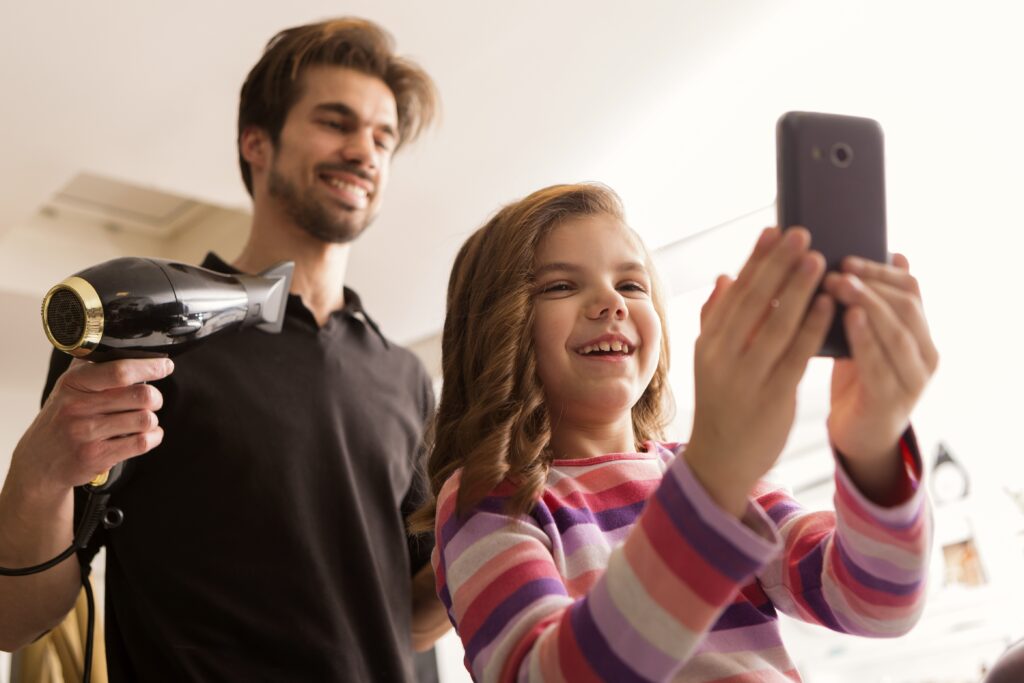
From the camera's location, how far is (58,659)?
4.79ft

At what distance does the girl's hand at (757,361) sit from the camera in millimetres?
633

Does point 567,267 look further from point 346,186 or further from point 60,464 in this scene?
point 346,186

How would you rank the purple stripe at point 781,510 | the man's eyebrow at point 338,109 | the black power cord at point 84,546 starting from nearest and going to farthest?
1. the purple stripe at point 781,510
2. the black power cord at point 84,546
3. the man's eyebrow at point 338,109

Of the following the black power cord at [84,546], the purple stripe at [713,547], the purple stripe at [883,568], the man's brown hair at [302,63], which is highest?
the man's brown hair at [302,63]

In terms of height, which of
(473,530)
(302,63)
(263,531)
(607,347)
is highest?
(302,63)

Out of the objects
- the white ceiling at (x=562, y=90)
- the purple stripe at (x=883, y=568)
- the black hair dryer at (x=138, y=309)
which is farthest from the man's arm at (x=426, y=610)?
the white ceiling at (x=562, y=90)

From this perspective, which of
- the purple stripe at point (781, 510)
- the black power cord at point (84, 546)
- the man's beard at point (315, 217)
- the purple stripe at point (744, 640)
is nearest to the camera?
the purple stripe at point (744, 640)

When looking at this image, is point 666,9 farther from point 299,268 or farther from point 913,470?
point 913,470

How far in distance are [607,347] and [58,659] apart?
0.98m

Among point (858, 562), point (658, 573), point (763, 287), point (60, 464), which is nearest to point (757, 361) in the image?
point (763, 287)

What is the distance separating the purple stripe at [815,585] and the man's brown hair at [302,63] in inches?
59.9

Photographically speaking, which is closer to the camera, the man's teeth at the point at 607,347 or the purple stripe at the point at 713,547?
the purple stripe at the point at 713,547

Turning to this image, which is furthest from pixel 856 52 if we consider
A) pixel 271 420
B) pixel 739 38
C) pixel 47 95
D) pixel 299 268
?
pixel 47 95

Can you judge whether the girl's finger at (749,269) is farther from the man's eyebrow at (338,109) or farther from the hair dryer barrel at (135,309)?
the man's eyebrow at (338,109)
